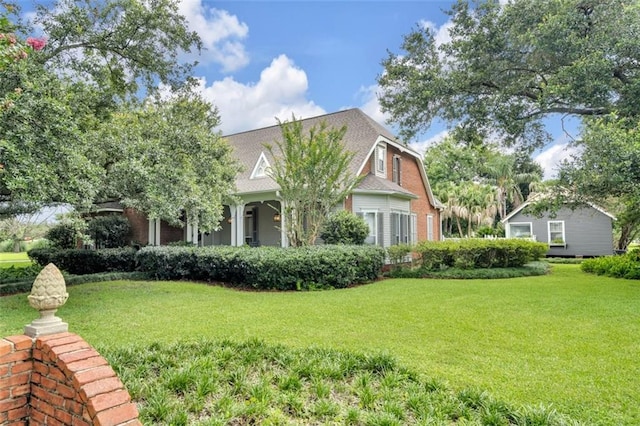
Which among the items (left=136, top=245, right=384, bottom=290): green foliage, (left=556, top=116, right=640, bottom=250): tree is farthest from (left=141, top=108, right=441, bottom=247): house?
(left=556, top=116, right=640, bottom=250): tree

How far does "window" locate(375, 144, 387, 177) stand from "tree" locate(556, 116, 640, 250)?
7.91m

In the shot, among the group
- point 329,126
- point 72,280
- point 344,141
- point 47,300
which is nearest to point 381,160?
point 344,141

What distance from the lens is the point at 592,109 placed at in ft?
41.7

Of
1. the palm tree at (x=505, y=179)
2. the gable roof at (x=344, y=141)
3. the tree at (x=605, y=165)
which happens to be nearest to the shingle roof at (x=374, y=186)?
the gable roof at (x=344, y=141)

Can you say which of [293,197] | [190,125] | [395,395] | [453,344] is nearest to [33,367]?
[395,395]

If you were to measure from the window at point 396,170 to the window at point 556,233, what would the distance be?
1317 cm

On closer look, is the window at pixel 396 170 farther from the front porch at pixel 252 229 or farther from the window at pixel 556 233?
the window at pixel 556 233

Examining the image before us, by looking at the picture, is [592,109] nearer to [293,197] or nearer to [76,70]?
[293,197]

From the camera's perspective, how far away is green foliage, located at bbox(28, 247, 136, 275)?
15219 millimetres

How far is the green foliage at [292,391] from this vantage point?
3.37 metres

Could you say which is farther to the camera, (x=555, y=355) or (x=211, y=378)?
(x=555, y=355)

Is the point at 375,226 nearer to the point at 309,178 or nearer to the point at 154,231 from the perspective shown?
the point at 309,178

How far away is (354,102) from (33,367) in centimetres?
1965

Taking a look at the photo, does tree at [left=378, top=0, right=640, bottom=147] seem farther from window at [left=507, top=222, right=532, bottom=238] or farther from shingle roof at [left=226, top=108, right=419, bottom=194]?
window at [left=507, top=222, right=532, bottom=238]
